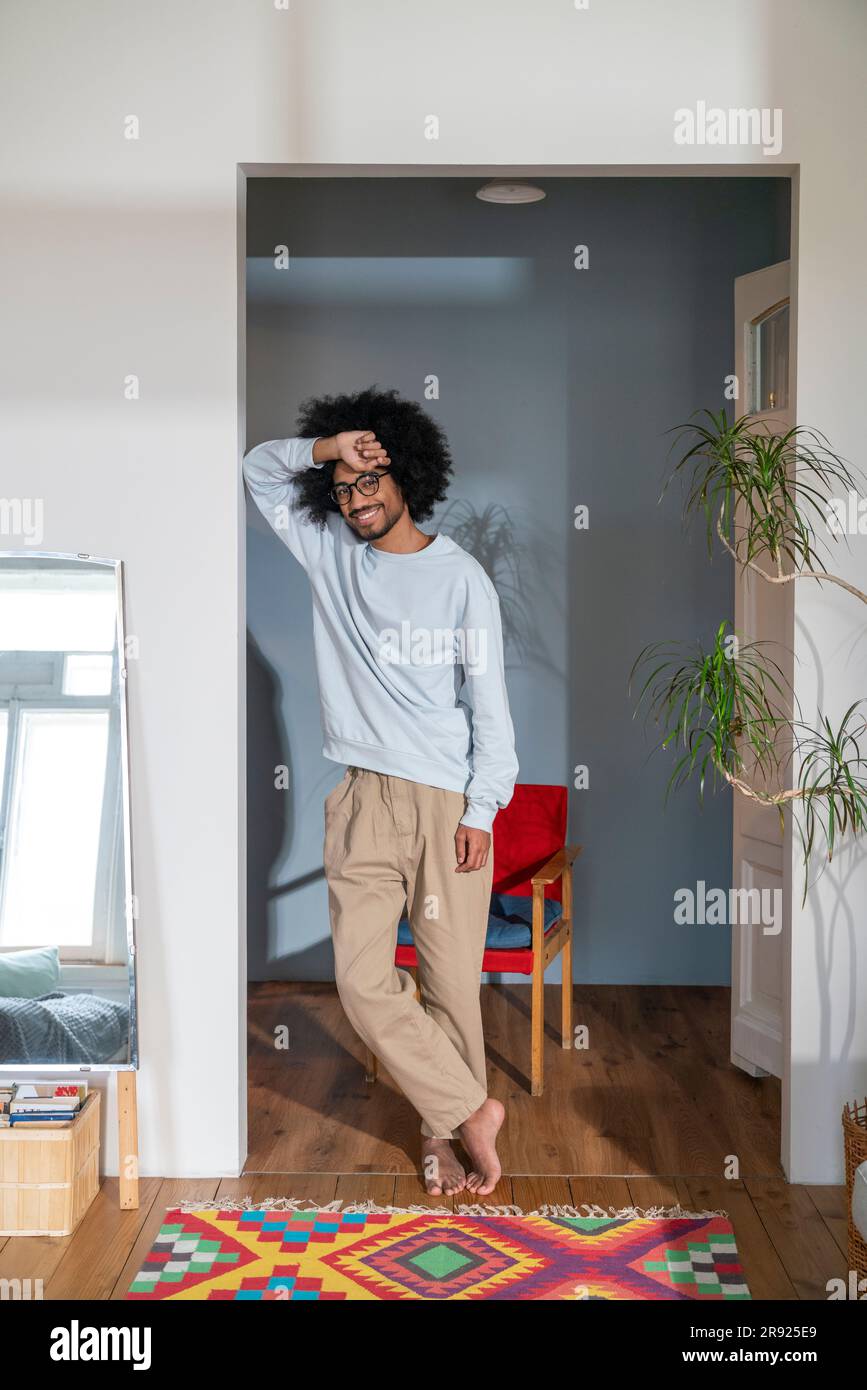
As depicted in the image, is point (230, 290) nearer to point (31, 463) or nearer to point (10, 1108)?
point (31, 463)

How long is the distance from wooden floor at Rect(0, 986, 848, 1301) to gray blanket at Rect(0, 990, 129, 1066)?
13.7 inches

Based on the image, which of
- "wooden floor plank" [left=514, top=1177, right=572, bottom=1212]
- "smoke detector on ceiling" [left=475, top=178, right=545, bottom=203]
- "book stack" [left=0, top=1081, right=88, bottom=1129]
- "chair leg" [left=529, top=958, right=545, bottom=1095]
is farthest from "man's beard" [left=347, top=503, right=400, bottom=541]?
"smoke detector on ceiling" [left=475, top=178, right=545, bottom=203]

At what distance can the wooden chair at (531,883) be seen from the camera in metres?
3.82

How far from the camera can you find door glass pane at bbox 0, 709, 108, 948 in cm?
319

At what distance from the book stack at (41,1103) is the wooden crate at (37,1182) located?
0.04 metres

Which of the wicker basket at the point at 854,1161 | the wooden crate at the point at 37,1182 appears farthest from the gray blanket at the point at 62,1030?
the wicker basket at the point at 854,1161

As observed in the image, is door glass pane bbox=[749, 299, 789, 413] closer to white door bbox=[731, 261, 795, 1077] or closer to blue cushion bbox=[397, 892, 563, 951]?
white door bbox=[731, 261, 795, 1077]

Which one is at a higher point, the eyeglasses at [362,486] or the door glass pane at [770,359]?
the door glass pane at [770,359]

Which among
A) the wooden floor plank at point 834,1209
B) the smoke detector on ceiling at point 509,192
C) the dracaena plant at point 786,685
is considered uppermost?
the smoke detector on ceiling at point 509,192

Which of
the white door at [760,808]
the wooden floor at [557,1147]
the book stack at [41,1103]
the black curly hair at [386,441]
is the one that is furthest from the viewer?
the white door at [760,808]

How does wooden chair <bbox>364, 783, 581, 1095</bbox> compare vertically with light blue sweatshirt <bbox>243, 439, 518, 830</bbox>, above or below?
below

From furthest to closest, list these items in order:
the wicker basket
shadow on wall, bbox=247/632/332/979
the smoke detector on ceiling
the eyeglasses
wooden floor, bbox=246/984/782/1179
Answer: shadow on wall, bbox=247/632/332/979, the smoke detector on ceiling, wooden floor, bbox=246/984/782/1179, the eyeglasses, the wicker basket

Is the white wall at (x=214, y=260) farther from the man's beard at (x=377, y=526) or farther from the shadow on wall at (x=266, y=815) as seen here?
the shadow on wall at (x=266, y=815)

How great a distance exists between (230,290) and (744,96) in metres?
1.30
